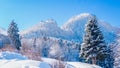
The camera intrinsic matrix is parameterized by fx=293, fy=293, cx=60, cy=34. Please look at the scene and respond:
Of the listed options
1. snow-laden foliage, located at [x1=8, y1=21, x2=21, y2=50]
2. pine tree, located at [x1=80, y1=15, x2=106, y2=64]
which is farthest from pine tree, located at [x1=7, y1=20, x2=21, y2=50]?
pine tree, located at [x1=80, y1=15, x2=106, y2=64]

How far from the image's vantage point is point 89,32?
116 feet

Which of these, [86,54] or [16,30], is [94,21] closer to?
[86,54]

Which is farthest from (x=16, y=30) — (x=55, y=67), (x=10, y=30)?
(x=55, y=67)

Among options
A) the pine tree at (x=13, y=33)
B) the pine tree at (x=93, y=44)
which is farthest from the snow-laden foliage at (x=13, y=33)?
the pine tree at (x=93, y=44)

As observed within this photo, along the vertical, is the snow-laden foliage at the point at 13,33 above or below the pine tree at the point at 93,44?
above

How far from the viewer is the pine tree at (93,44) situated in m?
34.0

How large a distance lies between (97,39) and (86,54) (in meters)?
2.22

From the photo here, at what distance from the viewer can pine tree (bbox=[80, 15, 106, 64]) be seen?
3400 centimetres

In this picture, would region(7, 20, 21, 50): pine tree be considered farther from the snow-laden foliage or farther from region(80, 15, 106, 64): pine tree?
region(80, 15, 106, 64): pine tree

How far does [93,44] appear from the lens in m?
34.6

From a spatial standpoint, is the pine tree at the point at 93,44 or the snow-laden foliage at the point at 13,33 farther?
the snow-laden foliage at the point at 13,33

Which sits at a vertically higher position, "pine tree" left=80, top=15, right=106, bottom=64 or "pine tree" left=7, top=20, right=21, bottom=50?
"pine tree" left=7, top=20, right=21, bottom=50

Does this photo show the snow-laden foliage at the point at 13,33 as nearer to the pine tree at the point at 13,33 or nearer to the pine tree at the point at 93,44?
the pine tree at the point at 13,33

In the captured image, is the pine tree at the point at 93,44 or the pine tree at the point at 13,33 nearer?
the pine tree at the point at 93,44
